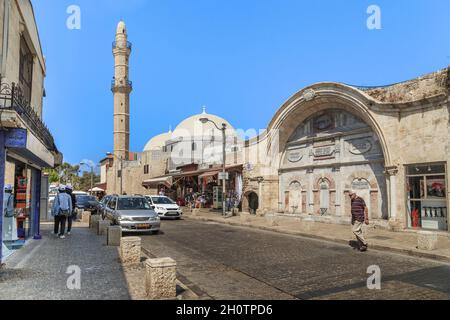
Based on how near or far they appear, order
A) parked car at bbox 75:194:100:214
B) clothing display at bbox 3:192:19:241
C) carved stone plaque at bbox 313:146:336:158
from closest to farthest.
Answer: clothing display at bbox 3:192:19:241
carved stone plaque at bbox 313:146:336:158
parked car at bbox 75:194:100:214

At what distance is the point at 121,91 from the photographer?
53.5 metres

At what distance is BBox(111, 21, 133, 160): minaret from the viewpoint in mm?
53469

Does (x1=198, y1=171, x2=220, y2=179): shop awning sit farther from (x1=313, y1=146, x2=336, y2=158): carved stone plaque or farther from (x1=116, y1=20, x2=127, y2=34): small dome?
(x1=116, y1=20, x2=127, y2=34): small dome

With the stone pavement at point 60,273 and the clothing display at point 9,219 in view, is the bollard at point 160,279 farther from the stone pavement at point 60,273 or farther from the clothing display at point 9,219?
the clothing display at point 9,219

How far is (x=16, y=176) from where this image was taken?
11453 mm

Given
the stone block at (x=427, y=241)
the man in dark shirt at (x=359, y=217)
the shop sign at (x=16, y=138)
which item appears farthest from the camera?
the man in dark shirt at (x=359, y=217)

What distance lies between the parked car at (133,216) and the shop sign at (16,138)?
7005 millimetres

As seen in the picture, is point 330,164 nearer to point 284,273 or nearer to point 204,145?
point 284,273

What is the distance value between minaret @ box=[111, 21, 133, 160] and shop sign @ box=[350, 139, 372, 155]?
40.8 meters

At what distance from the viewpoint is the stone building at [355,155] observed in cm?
1434

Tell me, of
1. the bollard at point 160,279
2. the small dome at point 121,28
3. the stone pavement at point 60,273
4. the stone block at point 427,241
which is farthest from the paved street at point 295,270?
the small dome at point 121,28

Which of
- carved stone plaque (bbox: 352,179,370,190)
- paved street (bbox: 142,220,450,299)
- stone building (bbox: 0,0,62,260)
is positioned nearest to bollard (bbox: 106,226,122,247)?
paved street (bbox: 142,220,450,299)
